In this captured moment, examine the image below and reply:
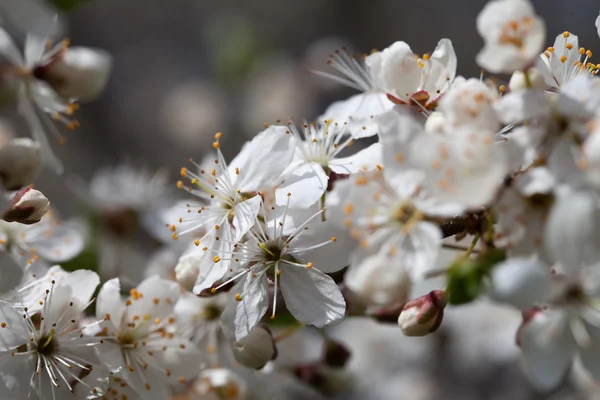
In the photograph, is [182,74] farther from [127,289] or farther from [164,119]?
[127,289]

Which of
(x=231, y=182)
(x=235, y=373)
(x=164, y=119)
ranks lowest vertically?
(x=164, y=119)

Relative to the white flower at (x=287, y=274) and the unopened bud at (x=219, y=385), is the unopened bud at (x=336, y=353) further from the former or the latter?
the white flower at (x=287, y=274)

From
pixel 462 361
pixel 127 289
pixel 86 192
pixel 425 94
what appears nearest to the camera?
pixel 425 94

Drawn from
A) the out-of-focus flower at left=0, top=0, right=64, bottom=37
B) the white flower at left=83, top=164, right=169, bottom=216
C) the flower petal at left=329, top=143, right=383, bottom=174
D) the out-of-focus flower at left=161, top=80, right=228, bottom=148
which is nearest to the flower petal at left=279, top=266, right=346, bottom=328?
the flower petal at left=329, top=143, right=383, bottom=174

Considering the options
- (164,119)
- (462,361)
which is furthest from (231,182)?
(164,119)

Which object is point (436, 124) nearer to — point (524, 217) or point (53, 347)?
point (524, 217)

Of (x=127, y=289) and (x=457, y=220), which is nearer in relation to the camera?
(x=457, y=220)

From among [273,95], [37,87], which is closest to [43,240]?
[37,87]
